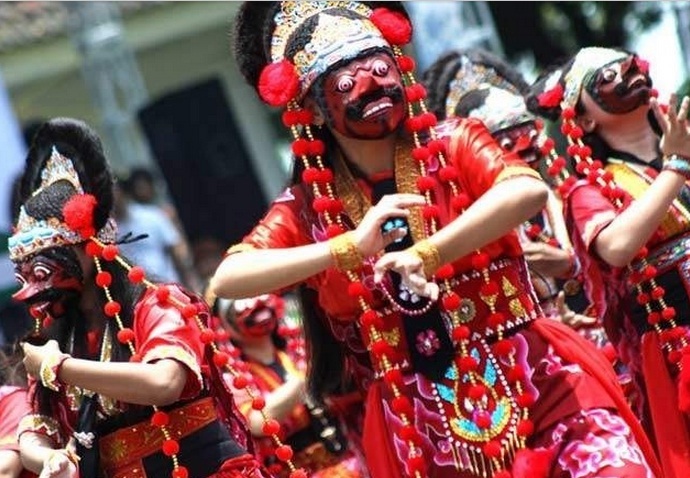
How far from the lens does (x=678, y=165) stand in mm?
4398

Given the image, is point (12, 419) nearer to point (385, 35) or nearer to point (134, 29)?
point (385, 35)

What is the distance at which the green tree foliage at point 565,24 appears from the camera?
13641 millimetres

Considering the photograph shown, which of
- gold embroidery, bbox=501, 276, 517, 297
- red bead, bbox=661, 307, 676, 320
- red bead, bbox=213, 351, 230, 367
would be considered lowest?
red bead, bbox=661, 307, 676, 320

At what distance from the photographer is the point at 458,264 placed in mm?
4211

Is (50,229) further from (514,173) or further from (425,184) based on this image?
(514,173)

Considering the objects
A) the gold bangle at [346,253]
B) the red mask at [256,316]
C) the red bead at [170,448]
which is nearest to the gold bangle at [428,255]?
the gold bangle at [346,253]

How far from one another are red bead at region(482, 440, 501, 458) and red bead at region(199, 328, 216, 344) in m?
0.85

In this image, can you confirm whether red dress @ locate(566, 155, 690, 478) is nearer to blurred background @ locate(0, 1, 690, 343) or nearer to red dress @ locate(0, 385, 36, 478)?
red dress @ locate(0, 385, 36, 478)

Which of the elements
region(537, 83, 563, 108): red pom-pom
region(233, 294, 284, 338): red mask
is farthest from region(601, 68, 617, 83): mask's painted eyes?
region(233, 294, 284, 338): red mask

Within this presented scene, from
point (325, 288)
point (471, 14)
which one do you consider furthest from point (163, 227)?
point (325, 288)

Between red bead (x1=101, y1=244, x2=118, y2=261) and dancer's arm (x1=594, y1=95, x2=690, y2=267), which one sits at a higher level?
red bead (x1=101, y1=244, x2=118, y2=261)

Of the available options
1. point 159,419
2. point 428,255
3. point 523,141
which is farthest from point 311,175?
point 523,141

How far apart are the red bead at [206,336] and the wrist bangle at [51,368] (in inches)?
15.0

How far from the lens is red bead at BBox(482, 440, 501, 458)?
4.16 metres
